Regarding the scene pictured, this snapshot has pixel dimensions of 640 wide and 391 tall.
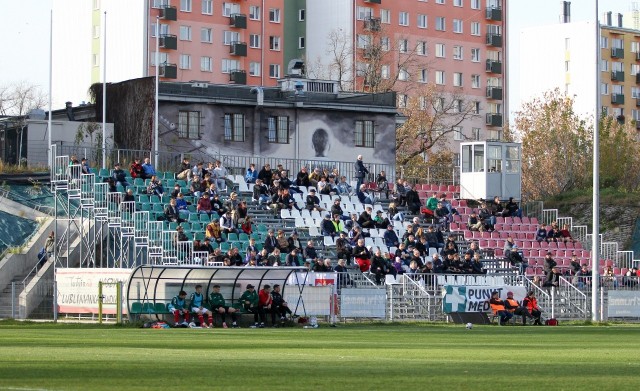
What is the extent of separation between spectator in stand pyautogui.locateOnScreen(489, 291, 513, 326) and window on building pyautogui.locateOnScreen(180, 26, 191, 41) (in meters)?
77.1

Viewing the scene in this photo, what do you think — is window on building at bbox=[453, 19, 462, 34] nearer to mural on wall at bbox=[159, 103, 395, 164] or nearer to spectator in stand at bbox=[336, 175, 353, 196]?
mural on wall at bbox=[159, 103, 395, 164]

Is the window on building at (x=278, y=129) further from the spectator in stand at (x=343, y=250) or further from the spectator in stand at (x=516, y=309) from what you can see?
the spectator in stand at (x=516, y=309)

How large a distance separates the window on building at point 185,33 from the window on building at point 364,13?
1531 centimetres

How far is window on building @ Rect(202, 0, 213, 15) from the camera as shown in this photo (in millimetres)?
120844

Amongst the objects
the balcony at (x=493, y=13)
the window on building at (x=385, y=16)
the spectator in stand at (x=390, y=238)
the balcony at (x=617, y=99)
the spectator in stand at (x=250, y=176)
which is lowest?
the spectator in stand at (x=390, y=238)

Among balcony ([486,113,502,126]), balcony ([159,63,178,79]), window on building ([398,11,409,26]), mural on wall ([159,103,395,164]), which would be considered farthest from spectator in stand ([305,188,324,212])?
balcony ([486,113,502,126])

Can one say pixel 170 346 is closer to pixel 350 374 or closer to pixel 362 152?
pixel 350 374

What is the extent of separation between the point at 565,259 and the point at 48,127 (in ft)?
76.0

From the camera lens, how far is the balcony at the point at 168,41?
Answer: 115938 mm

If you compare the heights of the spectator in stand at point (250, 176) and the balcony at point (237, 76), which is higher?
the balcony at point (237, 76)

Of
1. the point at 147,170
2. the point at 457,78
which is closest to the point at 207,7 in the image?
the point at 457,78

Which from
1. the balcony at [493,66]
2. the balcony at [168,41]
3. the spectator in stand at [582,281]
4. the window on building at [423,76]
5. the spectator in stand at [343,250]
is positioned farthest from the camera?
the balcony at [493,66]

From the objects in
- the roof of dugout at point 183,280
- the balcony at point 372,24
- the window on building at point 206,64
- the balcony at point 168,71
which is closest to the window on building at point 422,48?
the balcony at point 372,24

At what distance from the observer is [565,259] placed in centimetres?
5912
